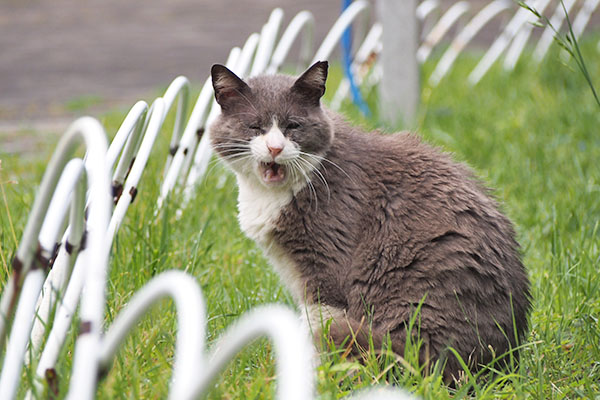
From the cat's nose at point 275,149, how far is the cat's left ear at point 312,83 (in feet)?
0.95

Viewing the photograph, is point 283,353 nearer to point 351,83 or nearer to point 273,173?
point 273,173

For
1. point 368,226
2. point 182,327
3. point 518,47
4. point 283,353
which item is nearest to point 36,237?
point 182,327

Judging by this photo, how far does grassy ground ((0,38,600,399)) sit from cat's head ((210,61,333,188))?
28 centimetres

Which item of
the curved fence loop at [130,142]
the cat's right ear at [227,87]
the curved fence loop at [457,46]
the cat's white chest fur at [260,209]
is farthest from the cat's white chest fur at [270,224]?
the curved fence loop at [457,46]

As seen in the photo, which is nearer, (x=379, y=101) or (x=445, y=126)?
(x=445, y=126)

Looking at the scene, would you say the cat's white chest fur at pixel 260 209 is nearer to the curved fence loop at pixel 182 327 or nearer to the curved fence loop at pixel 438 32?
the curved fence loop at pixel 182 327

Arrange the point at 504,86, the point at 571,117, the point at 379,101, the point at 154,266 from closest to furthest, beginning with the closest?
1. the point at 154,266
2. the point at 571,117
3. the point at 379,101
4. the point at 504,86

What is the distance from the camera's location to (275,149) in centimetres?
266

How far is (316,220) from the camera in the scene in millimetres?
2756

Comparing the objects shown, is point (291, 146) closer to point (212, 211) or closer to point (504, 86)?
point (212, 211)

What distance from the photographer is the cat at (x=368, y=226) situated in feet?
8.16

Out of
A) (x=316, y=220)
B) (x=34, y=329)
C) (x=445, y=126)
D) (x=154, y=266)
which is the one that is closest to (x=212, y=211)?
(x=154, y=266)

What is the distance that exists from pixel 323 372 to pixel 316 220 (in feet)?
2.81

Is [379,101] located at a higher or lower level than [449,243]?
higher
